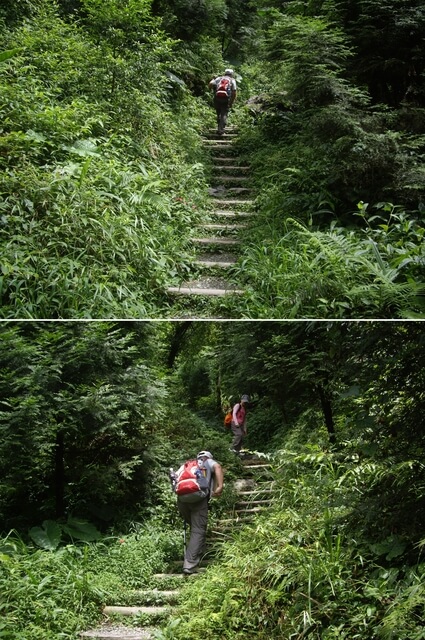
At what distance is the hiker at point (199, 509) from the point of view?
15.8ft

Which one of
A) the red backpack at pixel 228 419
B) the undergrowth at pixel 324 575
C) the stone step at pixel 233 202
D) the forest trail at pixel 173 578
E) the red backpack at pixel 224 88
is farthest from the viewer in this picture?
the red backpack at pixel 224 88

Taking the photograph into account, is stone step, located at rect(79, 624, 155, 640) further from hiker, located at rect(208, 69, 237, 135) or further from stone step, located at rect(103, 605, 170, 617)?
hiker, located at rect(208, 69, 237, 135)

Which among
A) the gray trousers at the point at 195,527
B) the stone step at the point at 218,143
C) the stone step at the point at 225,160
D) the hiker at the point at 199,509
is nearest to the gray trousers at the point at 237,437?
the hiker at the point at 199,509

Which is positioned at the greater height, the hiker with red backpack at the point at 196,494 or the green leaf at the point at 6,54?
the green leaf at the point at 6,54

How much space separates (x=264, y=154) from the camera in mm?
8617

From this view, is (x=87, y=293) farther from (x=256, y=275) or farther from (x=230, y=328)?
(x=256, y=275)

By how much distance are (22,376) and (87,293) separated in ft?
2.50

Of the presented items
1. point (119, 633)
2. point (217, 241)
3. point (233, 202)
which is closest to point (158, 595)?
point (119, 633)

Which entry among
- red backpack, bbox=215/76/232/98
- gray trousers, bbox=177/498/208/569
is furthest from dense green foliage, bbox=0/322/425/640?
red backpack, bbox=215/76/232/98

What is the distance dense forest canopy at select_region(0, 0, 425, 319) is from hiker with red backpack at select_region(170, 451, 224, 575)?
1210 mm

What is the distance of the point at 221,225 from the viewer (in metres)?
6.91

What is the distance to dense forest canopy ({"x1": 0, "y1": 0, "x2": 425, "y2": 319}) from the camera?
456 centimetres

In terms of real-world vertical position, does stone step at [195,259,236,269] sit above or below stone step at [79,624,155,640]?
above

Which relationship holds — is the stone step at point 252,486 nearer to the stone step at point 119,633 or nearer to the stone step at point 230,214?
the stone step at point 119,633
